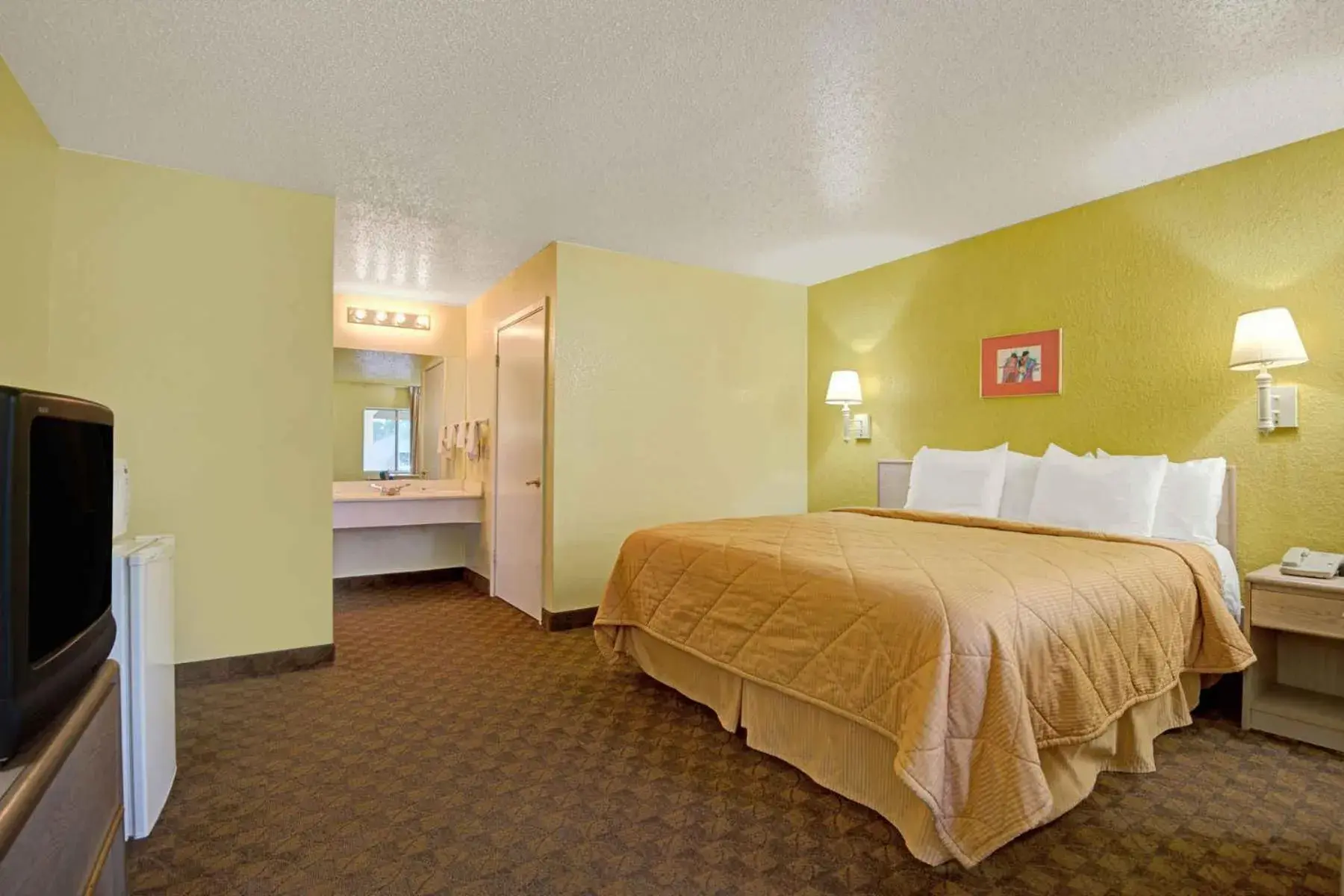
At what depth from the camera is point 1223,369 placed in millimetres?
3145

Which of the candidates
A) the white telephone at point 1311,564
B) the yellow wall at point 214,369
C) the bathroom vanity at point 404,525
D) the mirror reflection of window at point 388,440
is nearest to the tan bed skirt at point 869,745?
the white telephone at point 1311,564

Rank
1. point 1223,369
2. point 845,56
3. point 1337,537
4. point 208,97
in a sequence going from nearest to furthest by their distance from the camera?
point 845,56 < point 208,97 < point 1337,537 < point 1223,369

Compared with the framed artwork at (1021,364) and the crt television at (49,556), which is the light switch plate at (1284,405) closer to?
the framed artwork at (1021,364)

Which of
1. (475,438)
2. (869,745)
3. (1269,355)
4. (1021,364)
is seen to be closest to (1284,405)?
(1269,355)

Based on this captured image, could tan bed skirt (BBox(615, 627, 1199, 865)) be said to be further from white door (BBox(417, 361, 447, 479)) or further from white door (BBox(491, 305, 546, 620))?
white door (BBox(417, 361, 447, 479))

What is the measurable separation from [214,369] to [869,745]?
3389mm

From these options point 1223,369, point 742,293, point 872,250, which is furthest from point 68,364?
point 1223,369

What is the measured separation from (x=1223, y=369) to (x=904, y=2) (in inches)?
94.4

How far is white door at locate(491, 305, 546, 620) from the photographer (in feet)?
14.6

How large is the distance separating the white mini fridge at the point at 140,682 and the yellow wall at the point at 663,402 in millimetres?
2332

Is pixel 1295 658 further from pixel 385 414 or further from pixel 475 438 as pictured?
pixel 385 414

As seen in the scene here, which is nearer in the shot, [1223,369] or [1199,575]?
[1199,575]

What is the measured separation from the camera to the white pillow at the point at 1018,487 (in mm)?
3586

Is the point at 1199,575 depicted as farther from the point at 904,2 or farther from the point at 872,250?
the point at 872,250
